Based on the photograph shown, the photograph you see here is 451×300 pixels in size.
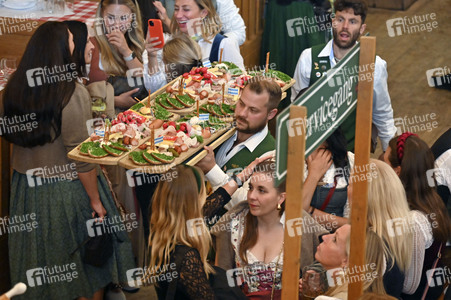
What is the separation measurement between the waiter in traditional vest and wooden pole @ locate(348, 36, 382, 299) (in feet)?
7.86

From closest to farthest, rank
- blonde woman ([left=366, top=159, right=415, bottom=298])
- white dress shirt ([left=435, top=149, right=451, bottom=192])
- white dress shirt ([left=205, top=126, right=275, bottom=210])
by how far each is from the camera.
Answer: blonde woman ([left=366, top=159, right=415, bottom=298]) < white dress shirt ([left=205, top=126, right=275, bottom=210]) < white dress shirt ([left=435, top=149, right=451, bottom=192])

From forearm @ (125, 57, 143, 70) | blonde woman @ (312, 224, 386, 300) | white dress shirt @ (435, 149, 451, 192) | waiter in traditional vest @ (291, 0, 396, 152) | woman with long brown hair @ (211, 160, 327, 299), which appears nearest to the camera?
blonde woman @ (312, 224, 386, 300)

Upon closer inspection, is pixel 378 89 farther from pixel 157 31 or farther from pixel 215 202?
pixel 215 202

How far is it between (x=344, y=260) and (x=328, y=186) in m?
1.01

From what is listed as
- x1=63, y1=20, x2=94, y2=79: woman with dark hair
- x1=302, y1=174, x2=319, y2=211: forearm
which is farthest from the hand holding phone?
x1=302, y1=174, x2=319, y2=211: forearm

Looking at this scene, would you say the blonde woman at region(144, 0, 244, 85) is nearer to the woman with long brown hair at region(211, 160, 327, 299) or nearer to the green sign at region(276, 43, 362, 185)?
the woman with long brown hair at region(211, 160, 327, 299)

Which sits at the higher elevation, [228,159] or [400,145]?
[400,145]

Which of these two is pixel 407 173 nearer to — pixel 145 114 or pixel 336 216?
pixel 336 216

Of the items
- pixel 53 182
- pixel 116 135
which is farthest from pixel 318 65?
pixel 53 182

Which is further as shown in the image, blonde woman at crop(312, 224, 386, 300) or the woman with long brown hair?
the woman with long brown hair

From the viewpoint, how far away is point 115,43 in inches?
230

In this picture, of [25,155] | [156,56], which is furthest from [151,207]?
[156,56]

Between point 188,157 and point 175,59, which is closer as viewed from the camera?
point 188,157

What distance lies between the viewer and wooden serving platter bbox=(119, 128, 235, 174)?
15.6ft
